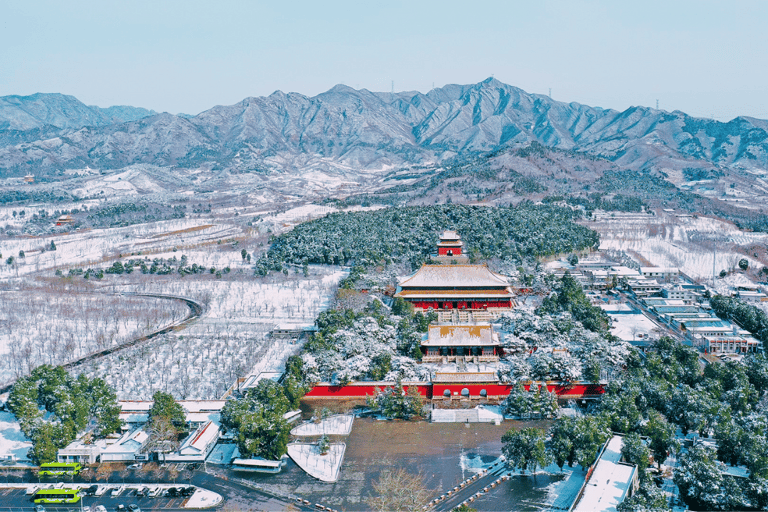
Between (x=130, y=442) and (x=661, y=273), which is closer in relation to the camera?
(x=130, y=442)

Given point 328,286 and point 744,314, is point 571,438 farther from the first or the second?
point 328,286

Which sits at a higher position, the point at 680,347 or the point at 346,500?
the point at 680,347

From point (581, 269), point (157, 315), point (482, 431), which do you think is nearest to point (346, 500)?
point (482, 431)

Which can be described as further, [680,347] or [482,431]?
[680,347]

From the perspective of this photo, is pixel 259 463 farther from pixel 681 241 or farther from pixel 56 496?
pixel 681 241

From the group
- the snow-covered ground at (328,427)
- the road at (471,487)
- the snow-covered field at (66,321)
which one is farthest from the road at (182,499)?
the snow-covered field at (66,321)

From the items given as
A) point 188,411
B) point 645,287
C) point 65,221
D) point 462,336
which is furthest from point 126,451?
point 65,221

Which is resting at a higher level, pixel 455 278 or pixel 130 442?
pixel 455 278
